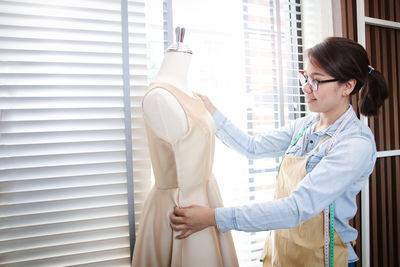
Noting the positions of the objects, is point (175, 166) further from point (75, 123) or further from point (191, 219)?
point (75, 123)

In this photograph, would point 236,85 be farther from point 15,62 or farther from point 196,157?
point 15,62

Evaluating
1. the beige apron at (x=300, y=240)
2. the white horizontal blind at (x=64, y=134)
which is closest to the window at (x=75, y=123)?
the white horizontal blind at (x=64, y=134)

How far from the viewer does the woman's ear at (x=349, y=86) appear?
1.17 m

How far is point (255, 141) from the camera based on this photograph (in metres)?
1.49

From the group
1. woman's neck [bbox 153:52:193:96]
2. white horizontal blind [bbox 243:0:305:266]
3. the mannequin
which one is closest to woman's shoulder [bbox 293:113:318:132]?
white horizontal blind [bbox 243:0:305:266]

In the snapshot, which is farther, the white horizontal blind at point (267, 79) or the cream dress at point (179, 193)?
the white horizontal blind at point (267, 79)

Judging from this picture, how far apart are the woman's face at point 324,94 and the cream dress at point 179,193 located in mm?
492

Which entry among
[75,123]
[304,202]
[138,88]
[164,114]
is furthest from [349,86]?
[75,123]

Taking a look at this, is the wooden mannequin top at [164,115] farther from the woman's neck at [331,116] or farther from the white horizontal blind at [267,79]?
the white horizontal blind at [267,79]

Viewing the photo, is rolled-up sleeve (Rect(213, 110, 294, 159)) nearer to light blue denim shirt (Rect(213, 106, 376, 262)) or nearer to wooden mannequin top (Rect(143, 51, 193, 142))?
light blue denim shirt (Rect(213, 106, 376, 262))

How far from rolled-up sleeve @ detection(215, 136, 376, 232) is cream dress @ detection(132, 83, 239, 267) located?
0.35 ft

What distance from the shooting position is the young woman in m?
1.04

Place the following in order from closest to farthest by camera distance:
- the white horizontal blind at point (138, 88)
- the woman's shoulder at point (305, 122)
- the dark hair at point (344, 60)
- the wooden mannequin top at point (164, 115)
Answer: the wooden mannequin top at point (164, 115)
the dark hair at point (344, 60)
the white horizontal blind at point (138, 88)
the woman's shoulder at point (305, 122)

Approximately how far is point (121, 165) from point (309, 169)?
84 cm
